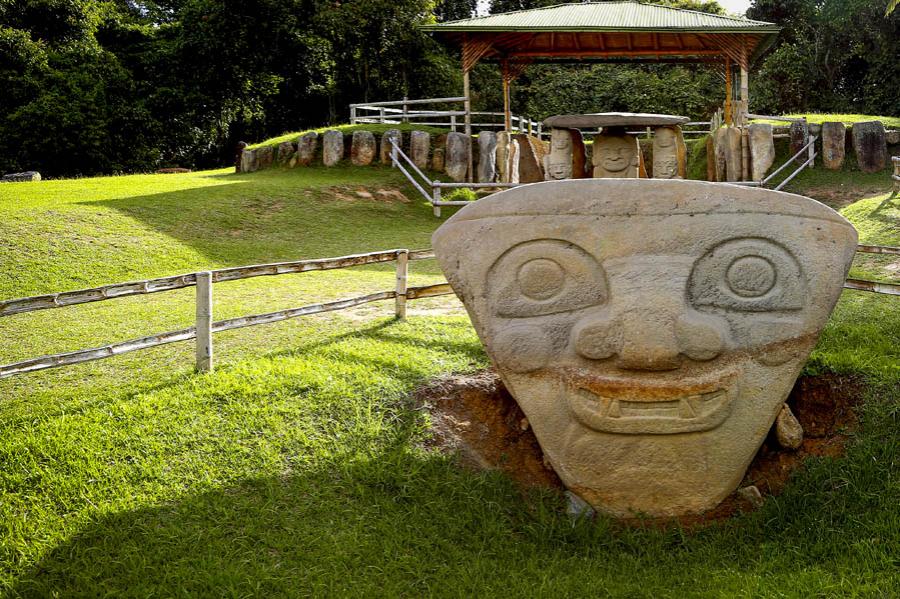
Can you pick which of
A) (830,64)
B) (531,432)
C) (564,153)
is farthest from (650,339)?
(830,64)

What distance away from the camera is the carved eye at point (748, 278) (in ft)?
13.2

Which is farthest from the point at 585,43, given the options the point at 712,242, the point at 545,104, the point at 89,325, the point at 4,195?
the point at 712,242

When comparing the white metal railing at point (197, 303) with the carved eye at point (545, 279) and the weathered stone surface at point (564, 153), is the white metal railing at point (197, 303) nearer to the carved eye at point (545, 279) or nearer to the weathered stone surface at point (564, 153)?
the carved eye at point (545, 279)

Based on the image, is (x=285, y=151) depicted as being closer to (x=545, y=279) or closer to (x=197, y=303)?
(x=197, y=303)

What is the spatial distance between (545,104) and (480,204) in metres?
21.7

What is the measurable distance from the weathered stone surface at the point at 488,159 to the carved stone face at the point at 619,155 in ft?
23.9

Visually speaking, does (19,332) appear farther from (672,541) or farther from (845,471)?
(845,471)

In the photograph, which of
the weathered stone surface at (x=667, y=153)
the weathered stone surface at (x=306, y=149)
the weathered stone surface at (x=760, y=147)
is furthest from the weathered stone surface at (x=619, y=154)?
the weathered stone surface at (x=306, y=149)

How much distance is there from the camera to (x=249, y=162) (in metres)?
17.3

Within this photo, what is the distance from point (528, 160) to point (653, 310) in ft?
39.3

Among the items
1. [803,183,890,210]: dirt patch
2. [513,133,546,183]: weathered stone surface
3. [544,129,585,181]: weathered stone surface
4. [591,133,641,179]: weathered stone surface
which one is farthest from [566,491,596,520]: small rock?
[513,133,546,183]: weathered stone surface

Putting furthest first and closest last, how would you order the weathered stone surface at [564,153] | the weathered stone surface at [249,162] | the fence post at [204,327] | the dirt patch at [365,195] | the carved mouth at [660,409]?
the weathered stone surface at [249,162] < the dirt patch at [365,195] < the weathered stone surface at [564,153] < the fence post at [204,327] < the carved mouth at [660,409]

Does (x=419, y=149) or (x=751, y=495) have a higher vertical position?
(x=419, y=149)

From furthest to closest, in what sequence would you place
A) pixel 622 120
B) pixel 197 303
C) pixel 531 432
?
pixel 622 120 → pixel 197 303 → pixel 531 432
